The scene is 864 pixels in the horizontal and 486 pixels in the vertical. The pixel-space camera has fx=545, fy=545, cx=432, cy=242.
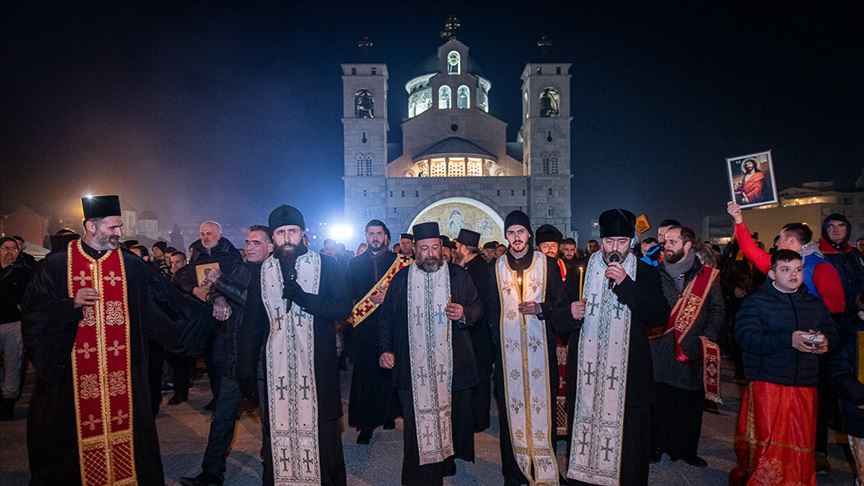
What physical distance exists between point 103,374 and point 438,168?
4110cm

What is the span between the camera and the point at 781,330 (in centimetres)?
349

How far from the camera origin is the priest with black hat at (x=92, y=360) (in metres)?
3.52

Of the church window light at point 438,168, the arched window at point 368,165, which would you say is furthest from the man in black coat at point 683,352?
the church window light at point 438,168

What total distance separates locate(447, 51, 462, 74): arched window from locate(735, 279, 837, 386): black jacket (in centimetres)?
4900

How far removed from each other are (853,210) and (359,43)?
1893 inches

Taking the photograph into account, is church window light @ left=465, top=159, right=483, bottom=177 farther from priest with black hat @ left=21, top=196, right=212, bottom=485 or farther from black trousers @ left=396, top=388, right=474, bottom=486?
priest with black hat @ left=21, top=196, right=212, bottom=485

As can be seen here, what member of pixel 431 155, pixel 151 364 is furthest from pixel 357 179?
pixel 151 364

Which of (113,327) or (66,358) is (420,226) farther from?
(66,358)

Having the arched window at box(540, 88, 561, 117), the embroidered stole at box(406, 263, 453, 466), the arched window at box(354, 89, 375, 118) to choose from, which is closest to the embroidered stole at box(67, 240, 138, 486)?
the embroidered stole at box(406, 263, 453, 466)

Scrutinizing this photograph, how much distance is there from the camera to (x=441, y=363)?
434 centimetres

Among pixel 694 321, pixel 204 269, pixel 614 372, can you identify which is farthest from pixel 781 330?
pixel 204 269

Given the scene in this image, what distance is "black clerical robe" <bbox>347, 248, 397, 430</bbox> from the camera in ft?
18.7

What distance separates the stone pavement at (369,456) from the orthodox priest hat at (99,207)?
7.36 feet

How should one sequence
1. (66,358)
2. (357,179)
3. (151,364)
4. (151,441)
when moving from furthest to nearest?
(357,179)
(151,364)
(151,441)
(66,358)
